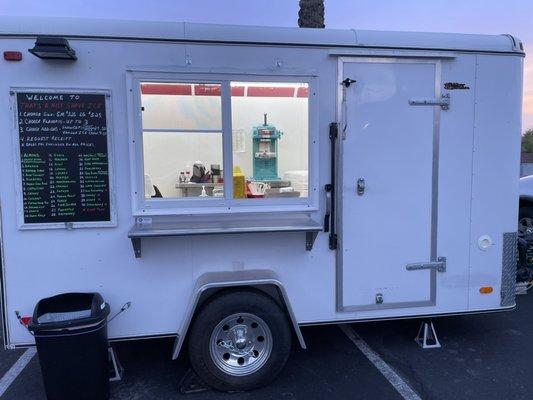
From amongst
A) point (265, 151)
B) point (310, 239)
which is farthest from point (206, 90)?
point (310, 239)

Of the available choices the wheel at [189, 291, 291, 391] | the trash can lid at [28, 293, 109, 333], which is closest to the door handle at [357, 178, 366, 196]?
the wheel at [189, 291, 291, 391]

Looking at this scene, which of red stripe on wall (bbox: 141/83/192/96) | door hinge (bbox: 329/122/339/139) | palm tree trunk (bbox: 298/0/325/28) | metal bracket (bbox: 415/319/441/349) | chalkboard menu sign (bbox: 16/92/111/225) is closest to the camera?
chalkboard menu sign (bbox: 16/92/111/225)

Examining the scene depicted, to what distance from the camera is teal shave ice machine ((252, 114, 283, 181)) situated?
3.48m

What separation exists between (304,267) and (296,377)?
911 millimetres

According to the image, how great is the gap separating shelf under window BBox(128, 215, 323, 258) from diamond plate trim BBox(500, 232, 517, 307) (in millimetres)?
1712

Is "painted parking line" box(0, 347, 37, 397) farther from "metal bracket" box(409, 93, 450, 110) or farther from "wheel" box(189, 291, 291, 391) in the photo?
"metal bracket" box(409, 93, 450, 110)

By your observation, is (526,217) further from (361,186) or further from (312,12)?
(361,186)

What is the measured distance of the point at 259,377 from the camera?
11.2 ft

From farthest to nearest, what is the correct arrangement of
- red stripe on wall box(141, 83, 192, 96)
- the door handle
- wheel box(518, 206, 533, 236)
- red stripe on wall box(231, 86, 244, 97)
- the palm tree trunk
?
the palm tree trunk → wheel box(518, 206, 533, 236) → the door handle → red stripe on wall box(231, 86, 244, 97) → red stripe on wall box(141, 83, 192, 96)

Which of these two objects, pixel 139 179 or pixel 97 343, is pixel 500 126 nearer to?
pixel 139 179

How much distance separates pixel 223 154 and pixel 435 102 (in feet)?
5.78

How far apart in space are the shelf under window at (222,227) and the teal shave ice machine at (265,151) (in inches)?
13.3

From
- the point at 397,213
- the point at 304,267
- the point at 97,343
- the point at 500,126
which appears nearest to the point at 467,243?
the point at 397,213

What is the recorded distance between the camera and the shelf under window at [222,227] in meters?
3.15
